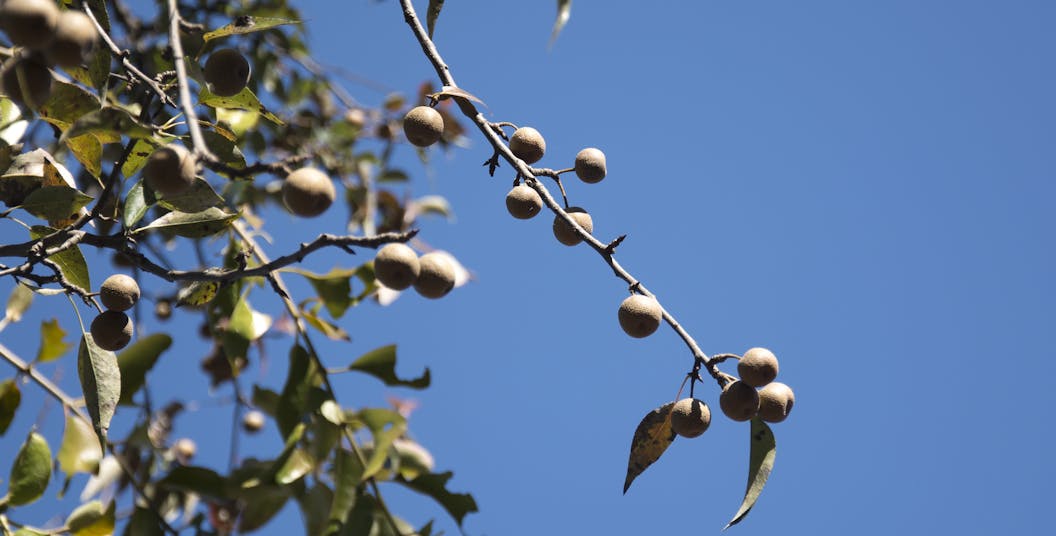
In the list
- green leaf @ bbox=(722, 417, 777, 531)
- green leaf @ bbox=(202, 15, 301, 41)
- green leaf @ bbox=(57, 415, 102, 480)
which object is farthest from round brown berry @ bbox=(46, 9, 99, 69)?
green leaf @ bbox=(722, 417, 777, 531)

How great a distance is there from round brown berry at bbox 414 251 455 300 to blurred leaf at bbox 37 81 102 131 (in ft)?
2.03

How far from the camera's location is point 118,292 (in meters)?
1.61

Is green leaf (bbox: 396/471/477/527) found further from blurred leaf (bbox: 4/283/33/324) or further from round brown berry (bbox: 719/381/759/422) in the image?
blurred leaf (bbox: 4/283/33/324)

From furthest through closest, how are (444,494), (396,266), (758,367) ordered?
(444,494) → (758,367) → (396,266)

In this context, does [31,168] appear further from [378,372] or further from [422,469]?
[422,469]

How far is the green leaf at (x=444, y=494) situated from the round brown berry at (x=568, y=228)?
0.55 meters

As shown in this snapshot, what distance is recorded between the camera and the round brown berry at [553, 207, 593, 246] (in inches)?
78.7

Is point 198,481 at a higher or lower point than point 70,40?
lower

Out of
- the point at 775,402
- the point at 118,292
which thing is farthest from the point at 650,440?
the point at 118,292

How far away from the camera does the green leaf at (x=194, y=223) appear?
5.57 ft

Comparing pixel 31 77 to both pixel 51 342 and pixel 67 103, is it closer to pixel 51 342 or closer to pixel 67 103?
pixel 67 103

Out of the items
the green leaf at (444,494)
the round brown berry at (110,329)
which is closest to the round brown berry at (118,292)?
the round brown berry at (110,329)

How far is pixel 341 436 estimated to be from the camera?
6.32 feet

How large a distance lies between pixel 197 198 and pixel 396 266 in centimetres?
43
